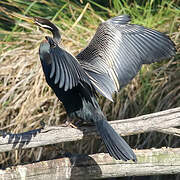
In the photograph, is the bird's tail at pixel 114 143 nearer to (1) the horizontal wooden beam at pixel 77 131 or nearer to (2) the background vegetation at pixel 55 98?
(1) the horizontal wooden beam at pixel 77 131

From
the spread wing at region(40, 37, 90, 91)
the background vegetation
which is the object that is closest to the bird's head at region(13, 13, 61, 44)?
the spread wing at region(40, 37, 90, 91)

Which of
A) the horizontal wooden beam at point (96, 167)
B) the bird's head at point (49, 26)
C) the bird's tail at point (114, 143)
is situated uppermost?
the bird's head at point (49, 26)

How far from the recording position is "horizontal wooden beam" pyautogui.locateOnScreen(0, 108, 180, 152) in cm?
255

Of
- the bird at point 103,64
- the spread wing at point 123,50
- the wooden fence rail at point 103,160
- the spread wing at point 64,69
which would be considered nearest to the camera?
the spread wing at point 64,69

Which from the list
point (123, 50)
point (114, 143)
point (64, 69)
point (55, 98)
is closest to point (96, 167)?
point (114, 143)

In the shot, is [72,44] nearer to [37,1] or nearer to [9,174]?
[37,1]

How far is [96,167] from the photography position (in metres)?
2.71

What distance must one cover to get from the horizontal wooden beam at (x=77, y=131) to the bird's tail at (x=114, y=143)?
0.09 m

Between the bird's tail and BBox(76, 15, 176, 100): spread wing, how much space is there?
382 mm

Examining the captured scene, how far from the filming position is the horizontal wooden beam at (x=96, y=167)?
2.68 m

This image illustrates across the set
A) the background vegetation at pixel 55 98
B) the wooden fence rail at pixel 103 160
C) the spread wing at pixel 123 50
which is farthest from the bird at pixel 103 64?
the background vegetation at pixel 55 98

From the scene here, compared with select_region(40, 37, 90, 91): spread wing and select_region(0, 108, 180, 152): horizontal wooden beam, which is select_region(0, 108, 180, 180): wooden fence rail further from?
select_region(40, 37, 90, 91): spread wing

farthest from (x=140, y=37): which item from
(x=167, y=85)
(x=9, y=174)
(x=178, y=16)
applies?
(x=9, y=174)

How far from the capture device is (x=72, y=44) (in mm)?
4203
